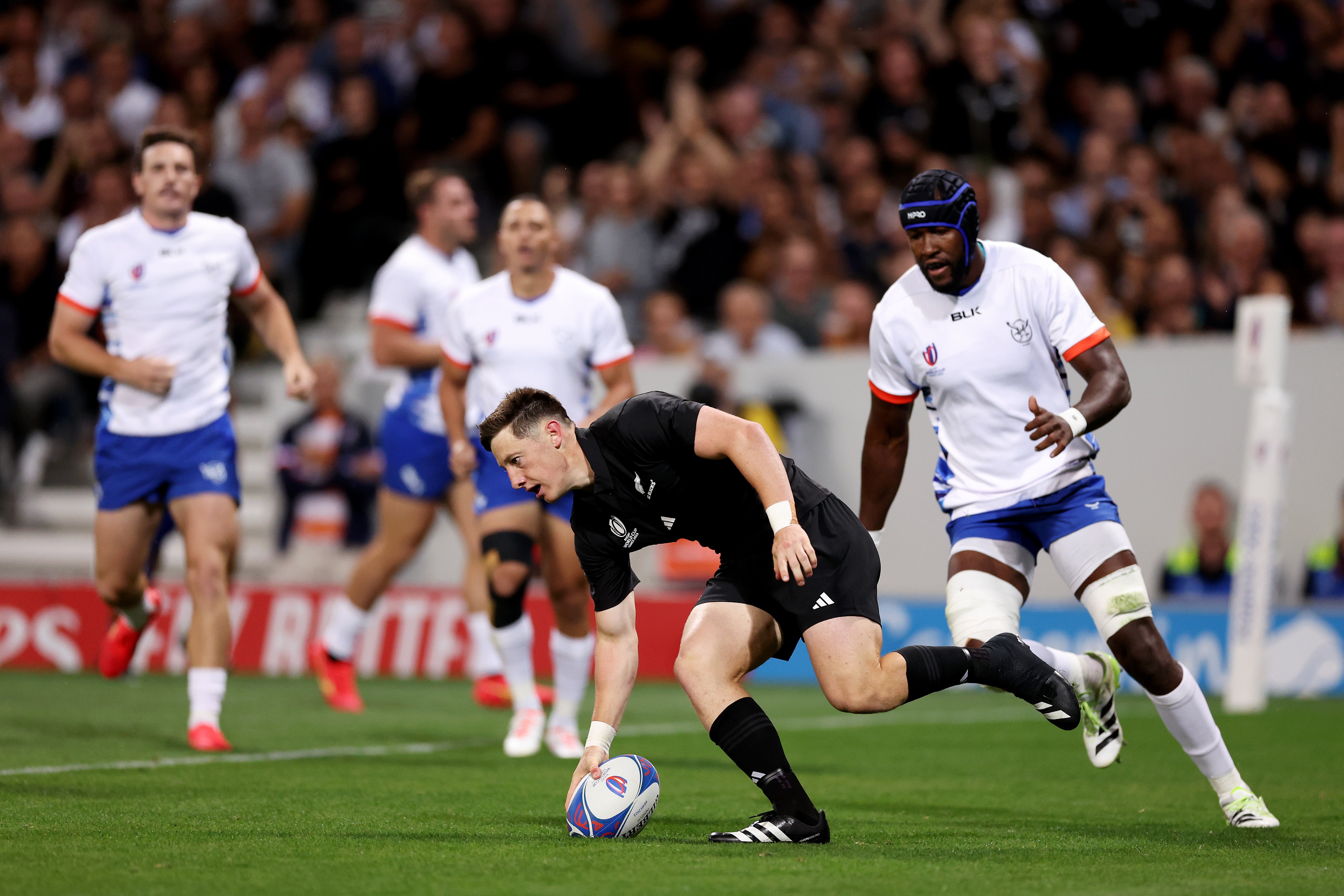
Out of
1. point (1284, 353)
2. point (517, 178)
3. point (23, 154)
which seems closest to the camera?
point (1284, 353)

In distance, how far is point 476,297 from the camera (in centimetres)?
891

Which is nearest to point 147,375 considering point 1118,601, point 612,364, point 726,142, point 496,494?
point 496,494

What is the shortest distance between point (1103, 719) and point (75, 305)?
533 centimetres

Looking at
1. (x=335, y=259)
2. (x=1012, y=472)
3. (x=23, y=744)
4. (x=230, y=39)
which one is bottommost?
(x=23, y=744)

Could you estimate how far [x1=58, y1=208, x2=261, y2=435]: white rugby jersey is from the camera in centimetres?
828

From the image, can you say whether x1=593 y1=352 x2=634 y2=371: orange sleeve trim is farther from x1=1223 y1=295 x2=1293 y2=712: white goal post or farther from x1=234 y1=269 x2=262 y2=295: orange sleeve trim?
x1=1223 y1=295 x2=1293 y2=712: white goal post

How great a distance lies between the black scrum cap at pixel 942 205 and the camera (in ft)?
20.7

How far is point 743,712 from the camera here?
5.69 metres

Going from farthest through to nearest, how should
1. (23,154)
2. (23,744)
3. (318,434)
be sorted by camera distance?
(23,154) → (318,434) → (23,744)

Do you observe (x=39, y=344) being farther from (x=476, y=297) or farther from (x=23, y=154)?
(x=476, y=297)

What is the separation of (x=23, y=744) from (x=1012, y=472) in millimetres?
5201

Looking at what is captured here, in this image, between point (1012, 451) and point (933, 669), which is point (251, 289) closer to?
point (1012, 451)

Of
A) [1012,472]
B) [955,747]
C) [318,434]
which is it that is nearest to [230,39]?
[318,434]

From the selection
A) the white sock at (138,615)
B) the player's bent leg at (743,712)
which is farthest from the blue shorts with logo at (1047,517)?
the white sock at (138,615)
